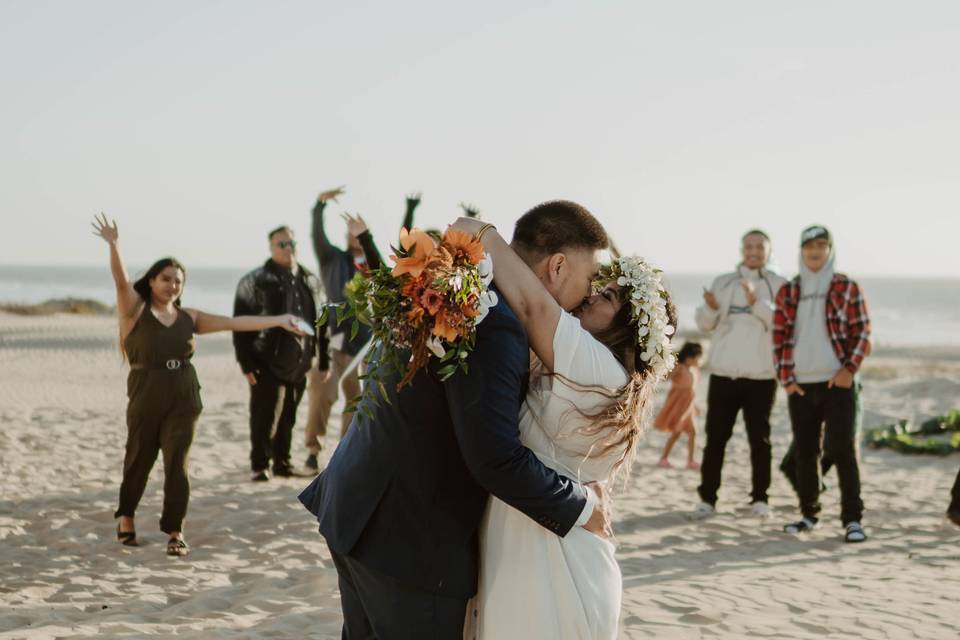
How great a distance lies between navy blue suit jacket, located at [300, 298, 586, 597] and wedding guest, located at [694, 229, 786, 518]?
5650 millimetres

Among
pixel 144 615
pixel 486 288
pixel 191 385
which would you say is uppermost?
pixel 486 288

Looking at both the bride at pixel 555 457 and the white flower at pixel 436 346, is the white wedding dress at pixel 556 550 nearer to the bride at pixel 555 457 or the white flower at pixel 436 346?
the bride at pixel 555 457

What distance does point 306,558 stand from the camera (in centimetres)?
683

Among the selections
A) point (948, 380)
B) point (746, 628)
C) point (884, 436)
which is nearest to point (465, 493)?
point (746, 628)

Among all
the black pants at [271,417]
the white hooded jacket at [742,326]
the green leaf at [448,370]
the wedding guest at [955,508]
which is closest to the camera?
the green leaf at [448,370]

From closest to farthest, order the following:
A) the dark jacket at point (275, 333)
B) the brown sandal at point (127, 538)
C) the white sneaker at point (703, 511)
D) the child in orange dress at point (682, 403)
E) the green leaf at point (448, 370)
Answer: the green leaf at point (448, 370) → the brown sandal at point (127, 538) → the white sneaker at point (703, 511) → the dark jacket at point (275, 333) → the child in orange dress at point (682, 403)

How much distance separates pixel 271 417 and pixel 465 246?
6526 mm

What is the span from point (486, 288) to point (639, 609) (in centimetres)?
343

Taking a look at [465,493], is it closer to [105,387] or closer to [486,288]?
[486,288]

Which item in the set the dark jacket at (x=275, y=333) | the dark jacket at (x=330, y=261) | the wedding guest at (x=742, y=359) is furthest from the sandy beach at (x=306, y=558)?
the dark jacket at (x=330, y=261)

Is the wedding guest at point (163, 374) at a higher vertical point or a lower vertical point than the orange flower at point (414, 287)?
lower

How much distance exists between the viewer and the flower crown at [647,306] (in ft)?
10.2

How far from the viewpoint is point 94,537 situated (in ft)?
23.7

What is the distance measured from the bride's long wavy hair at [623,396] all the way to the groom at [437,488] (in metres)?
0.18
